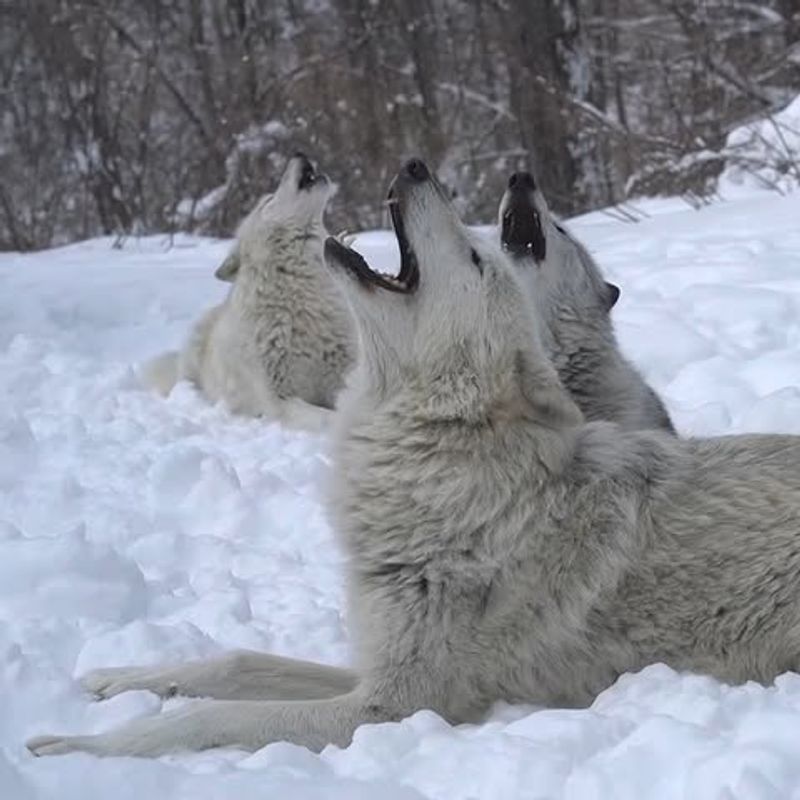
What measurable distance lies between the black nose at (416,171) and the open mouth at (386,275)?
0.08m

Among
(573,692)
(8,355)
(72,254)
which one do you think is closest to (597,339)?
(573,692)

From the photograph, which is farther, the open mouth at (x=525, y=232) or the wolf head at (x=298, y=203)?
the wolf head at (x=298, y=203)

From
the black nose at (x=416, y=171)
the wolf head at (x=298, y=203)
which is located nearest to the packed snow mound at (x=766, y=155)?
the wolf head at (x=298, y=203)

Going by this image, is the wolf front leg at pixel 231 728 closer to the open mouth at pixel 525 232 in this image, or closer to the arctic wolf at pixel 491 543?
the arctic wolf at pixel 491 543

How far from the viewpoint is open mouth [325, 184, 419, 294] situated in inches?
139

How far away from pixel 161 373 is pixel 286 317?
90 centimetres

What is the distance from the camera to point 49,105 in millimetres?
18359

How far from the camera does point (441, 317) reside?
345cm

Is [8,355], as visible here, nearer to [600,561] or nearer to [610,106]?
[600,561]

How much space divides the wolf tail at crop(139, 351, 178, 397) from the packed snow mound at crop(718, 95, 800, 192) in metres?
5.13

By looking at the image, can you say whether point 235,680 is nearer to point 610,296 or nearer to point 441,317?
point 441,317

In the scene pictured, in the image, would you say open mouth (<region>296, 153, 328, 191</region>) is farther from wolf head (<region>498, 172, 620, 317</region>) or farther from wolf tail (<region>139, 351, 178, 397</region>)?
wolf head (<region>498, 172, 620, 317</region>)

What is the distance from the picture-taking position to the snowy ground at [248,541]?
2.38m

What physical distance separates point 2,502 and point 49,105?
14.5 metres
